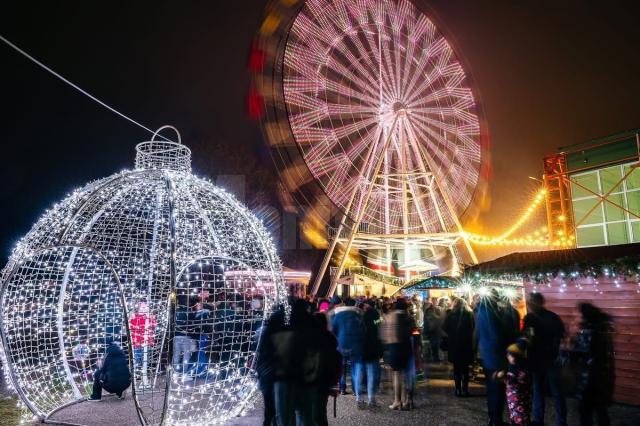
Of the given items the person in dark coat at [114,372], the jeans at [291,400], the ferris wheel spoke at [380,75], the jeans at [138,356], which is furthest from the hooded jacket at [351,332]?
the ferris wheel spoke at [380,75]

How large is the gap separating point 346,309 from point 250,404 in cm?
189

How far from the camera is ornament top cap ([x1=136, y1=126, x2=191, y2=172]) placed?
289 inches

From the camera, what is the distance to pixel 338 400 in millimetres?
7562

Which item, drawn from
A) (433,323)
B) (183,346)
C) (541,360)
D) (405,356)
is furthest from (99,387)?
(433,323)

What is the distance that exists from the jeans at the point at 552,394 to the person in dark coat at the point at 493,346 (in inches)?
14.5

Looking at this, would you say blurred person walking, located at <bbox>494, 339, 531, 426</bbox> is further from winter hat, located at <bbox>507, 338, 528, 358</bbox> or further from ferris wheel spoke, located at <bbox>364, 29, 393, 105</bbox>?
ferris wheel spoke, located at <bbox>364, 29, 393, 105</bbox>

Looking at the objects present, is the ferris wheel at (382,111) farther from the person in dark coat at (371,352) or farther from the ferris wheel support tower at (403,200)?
the person in dark coat at (371,352)

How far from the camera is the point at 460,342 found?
7.93 metres

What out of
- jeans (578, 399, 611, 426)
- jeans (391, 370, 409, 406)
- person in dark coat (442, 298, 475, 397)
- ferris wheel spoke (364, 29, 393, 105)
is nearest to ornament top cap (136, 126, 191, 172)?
jeans (391, 370, 409, 406)

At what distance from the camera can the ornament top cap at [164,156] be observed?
7.33 metres

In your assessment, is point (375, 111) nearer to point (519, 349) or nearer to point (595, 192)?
point (595, 192)

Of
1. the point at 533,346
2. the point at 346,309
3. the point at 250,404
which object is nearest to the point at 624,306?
the point at 533,346

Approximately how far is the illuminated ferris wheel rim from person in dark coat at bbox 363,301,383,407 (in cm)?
900

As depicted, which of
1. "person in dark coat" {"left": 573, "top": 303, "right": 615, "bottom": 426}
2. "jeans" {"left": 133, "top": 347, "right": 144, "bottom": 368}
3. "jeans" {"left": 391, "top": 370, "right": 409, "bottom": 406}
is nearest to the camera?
"person in dark coat" {"left": 573, "top": 303, "right": 615, "bottom": 426}
